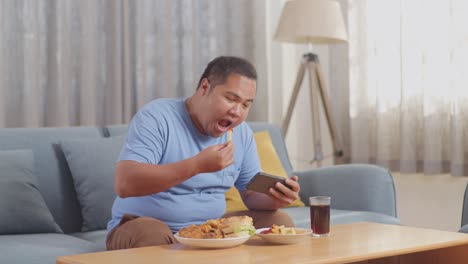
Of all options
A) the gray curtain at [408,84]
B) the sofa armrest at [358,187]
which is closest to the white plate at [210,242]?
the sofa armrest at [358,187]

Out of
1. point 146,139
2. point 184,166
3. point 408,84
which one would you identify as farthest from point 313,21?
point 184,166

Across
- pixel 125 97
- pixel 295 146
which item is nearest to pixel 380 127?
pixel 295 146

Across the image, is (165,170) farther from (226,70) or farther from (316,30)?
(316,30)

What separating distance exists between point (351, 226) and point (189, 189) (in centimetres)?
50

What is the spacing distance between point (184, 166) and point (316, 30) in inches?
85.9

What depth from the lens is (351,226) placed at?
7.44 ft

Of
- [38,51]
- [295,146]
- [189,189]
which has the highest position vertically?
[38,51]

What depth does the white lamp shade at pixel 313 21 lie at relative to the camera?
156 inches

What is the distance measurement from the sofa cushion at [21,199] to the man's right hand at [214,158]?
2.98 ft

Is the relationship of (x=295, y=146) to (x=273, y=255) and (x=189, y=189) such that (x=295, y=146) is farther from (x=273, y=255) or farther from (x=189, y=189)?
(x=273, y=255)

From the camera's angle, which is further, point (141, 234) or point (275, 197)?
point (275, 197)

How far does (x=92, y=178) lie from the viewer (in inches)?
110

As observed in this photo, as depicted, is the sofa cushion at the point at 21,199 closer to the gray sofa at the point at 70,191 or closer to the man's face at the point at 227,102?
the gray sofa at the point at 70,191

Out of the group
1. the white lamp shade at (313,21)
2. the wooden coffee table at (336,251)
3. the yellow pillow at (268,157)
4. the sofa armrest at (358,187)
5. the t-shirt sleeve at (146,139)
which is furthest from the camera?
the white lamp shade at (313,21)
